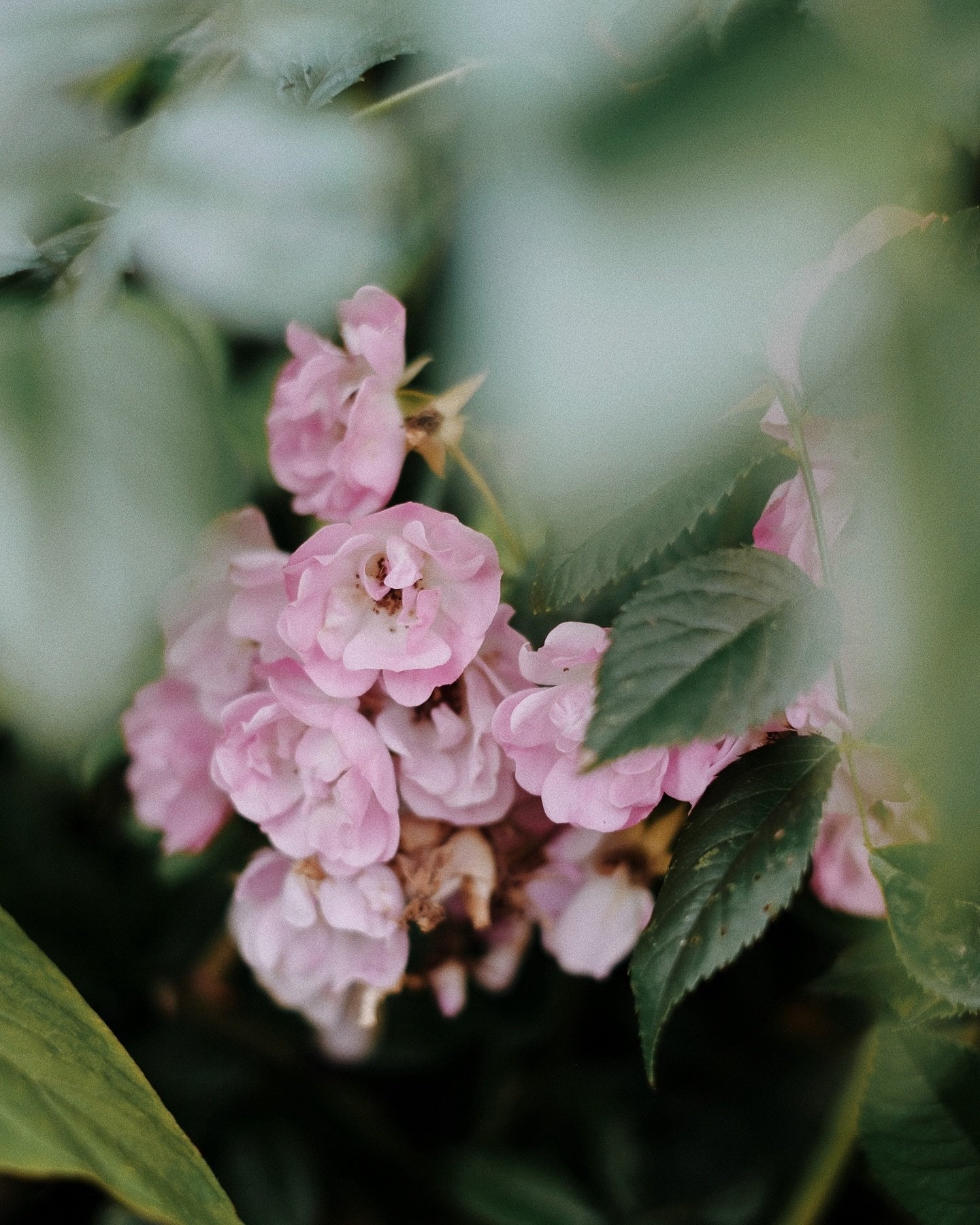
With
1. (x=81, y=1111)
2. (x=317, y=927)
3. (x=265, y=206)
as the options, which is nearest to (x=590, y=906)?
(x=317, y=927)

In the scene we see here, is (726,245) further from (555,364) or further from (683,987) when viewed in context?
(683,987)

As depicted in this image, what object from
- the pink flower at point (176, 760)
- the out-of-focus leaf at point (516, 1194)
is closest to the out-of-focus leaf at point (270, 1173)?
the out-of-focus leaf at point (516, 1194)

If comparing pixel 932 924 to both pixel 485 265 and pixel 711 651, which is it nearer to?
pixel 711 651

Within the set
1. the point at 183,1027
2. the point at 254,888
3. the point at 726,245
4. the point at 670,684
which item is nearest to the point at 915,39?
the point at 726,245

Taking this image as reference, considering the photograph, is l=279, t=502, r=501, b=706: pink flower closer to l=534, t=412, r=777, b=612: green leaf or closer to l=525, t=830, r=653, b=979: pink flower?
l=534, t=412, r=777, b=612: green leaf

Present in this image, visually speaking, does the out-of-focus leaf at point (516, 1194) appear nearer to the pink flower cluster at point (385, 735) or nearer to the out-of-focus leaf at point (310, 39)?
the pink flower cluster at point (385, 735)

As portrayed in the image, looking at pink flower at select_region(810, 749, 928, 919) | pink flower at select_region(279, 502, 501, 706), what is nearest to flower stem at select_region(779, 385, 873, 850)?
pink flower at select_region(810, 749, 928, 919)
